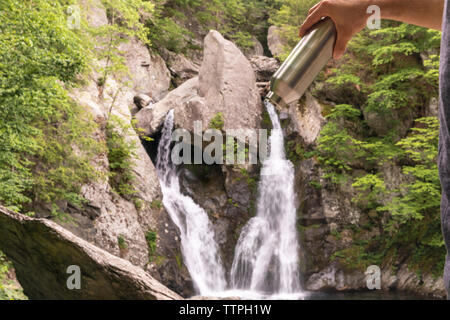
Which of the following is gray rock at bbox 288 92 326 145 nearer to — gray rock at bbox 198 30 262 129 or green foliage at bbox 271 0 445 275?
green foliage at bbox 271 0 445 275

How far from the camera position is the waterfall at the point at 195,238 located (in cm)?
1045

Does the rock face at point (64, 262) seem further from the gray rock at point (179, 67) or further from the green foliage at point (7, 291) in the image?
the gray rock at point (179, 67)

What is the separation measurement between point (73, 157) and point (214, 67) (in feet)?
25.2

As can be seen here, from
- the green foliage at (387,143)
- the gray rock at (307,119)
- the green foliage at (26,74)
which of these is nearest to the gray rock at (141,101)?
the gray rock at (307,119)

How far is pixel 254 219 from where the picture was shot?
12219mm

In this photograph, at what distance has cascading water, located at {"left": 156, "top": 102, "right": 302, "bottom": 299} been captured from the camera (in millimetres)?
10700

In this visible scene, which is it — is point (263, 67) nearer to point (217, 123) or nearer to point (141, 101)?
point (217, 123)

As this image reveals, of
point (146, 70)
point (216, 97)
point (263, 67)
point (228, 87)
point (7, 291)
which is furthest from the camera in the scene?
point (146, 70)

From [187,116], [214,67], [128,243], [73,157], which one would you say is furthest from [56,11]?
[214,67]

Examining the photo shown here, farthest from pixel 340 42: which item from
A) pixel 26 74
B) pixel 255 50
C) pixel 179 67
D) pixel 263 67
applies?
pixel 255 50

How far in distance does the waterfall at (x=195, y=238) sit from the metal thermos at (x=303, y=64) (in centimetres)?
998

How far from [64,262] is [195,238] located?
9137 mm

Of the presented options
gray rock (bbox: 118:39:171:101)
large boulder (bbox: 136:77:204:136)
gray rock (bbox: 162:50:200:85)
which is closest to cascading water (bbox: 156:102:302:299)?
large boulder (bbox: 136:77:204:136)

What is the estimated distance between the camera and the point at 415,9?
0.72m
